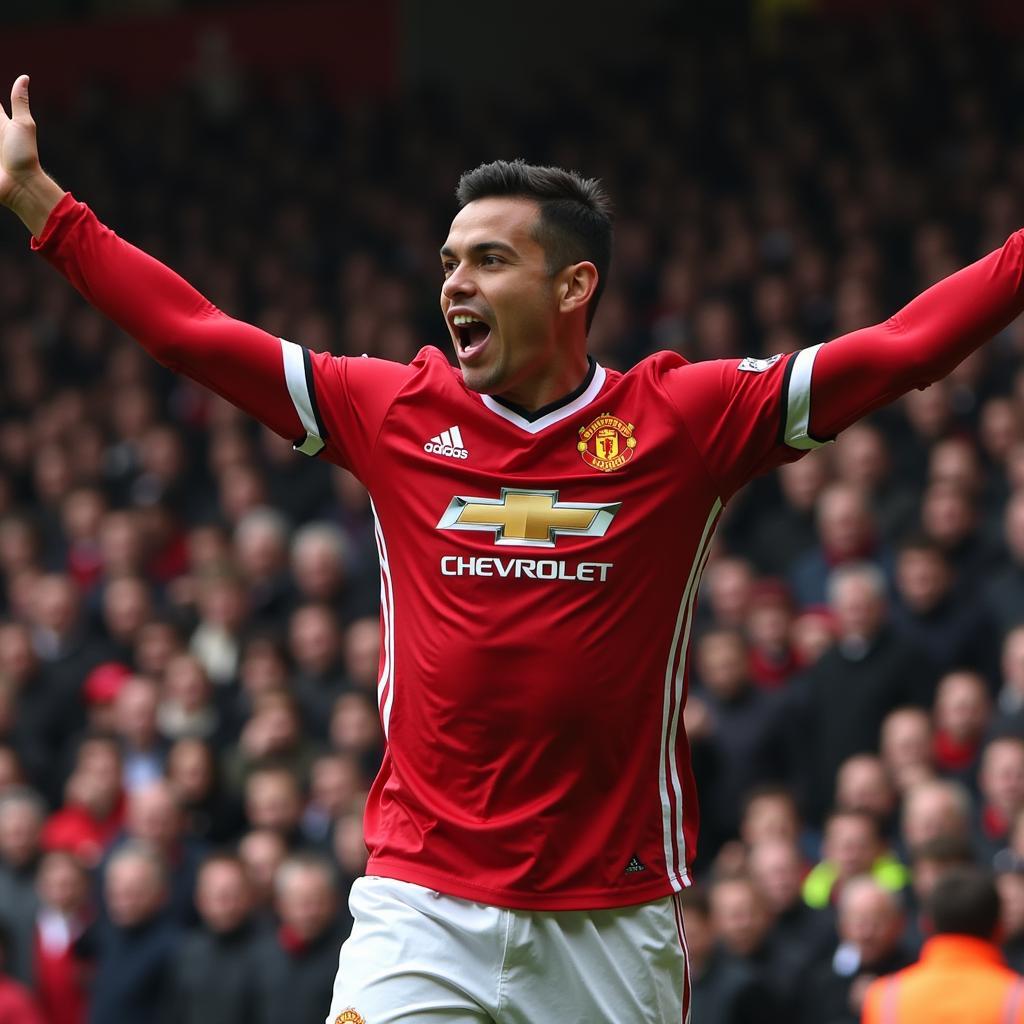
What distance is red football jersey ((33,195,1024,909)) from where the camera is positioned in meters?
4.14

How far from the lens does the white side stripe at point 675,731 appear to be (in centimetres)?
427

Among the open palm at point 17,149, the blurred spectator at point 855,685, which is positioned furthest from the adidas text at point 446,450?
the blurred spectator at point 855,685

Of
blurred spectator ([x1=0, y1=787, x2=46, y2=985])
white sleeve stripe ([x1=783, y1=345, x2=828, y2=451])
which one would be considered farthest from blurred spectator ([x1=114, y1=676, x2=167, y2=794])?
white sleeve stripe ([x1=783, y1=345, x2=828, y2=451])

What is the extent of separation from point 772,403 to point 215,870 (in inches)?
212

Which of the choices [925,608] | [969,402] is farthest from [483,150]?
[925,608]

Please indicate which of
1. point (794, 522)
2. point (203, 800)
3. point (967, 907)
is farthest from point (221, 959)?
point (967, 907)

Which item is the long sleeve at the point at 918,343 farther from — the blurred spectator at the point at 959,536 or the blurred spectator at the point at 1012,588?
the blurred spectator at the point at 959,536

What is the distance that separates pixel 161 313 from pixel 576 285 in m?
0.86

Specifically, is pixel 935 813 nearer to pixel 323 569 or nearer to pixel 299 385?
pixel 299 385

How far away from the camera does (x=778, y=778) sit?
356 inches

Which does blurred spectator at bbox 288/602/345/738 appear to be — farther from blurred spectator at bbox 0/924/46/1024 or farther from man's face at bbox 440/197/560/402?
man's face at bbox 440/197/560/402

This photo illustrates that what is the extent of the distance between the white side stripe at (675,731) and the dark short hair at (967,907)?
5.50 ft

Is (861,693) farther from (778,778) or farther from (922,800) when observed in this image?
(922,800)

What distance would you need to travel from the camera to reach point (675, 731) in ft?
14.1
